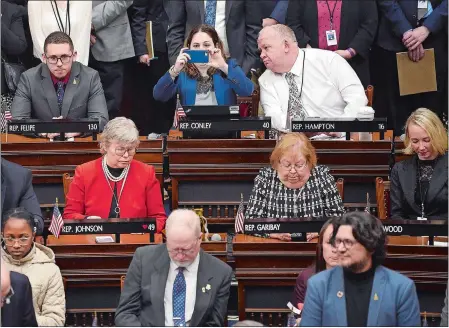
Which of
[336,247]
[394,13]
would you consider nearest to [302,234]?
[336,247]

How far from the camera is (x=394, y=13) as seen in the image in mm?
8617

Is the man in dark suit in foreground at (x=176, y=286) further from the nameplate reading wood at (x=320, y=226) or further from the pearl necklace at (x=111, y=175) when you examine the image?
the pearl necklace at (x=111, y=175)

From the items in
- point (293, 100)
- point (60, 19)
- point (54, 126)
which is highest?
point (60, 19)

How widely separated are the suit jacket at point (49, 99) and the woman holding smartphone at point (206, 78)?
1.44 ft

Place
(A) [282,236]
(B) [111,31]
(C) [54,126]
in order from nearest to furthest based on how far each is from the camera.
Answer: (A) [282,236] < (C) [54,126] < (B) [111,31]

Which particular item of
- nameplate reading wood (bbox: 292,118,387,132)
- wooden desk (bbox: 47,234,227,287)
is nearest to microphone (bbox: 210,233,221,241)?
wooden desk (bbox: 47,234,227,287)

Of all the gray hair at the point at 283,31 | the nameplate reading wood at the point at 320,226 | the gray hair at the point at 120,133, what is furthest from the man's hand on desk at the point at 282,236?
the gray hair at the point at 283,31

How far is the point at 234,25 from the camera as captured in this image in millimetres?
8523

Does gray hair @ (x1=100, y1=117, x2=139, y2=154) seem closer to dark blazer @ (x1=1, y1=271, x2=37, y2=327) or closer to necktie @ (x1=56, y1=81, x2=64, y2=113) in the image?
necktie @ (x1=56, y1=81, x2=64, y2=113)

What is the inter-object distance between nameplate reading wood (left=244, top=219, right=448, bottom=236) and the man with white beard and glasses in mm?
724

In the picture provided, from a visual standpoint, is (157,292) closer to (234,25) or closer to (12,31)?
(234,25)

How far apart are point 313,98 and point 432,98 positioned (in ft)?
4.71

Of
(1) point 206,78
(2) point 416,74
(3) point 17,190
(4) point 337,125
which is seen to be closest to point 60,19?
(1) point 206,78

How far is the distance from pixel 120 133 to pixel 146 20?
2356 millimetres
